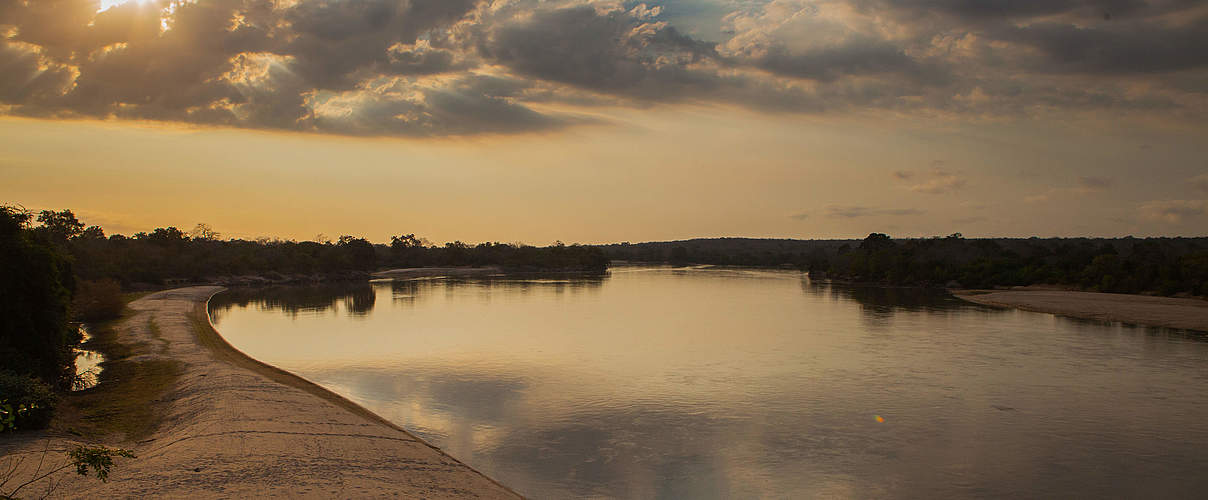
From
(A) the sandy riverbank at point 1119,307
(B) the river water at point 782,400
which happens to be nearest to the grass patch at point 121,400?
(B) the river water at point 782,400

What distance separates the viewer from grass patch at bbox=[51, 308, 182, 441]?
16922 mm

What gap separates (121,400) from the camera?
20.2 metres

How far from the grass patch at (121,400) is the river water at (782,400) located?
17.8 feet

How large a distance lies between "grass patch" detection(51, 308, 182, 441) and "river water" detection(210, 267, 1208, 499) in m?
5.44

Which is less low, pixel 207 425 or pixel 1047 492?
pixel 207 425

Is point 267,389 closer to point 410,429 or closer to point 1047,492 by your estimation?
point 410,429

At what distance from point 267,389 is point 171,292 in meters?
56.7

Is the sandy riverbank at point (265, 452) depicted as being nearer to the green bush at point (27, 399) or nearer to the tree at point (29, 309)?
the green bush at point (27, 399)

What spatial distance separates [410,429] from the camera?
19.6 meters

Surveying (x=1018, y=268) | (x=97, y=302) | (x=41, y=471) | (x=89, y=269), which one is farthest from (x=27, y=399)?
(x=1018, y=268)

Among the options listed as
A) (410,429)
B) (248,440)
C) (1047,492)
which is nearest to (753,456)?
(1047,492)

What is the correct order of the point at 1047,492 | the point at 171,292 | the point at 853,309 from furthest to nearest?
1. the point at 171,292
2. the point at 853,309
3. the point at 1047,492

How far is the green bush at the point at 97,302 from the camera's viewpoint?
140ft

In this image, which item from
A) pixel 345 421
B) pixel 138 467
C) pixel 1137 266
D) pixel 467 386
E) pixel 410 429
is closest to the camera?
pixel 138 467
